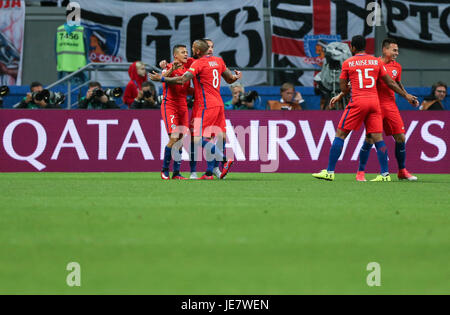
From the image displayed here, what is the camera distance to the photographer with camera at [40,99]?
15789 millimetres

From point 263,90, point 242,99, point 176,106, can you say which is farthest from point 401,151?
point 263,90

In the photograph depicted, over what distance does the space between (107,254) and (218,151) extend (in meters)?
7.27

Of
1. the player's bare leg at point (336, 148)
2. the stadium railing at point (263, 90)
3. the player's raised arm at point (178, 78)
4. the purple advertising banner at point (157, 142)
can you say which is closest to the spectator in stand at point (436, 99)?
the purple advertising banner at point (157, 142)

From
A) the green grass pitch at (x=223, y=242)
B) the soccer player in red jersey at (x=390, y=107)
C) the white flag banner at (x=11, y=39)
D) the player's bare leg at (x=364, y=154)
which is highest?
the white flag banner at (x=11, y=39)

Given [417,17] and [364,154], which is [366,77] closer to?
[364,154]

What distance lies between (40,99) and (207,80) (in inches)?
202

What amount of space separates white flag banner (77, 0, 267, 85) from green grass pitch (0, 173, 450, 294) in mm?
10809

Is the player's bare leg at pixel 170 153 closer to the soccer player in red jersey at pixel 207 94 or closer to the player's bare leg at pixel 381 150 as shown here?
the soccer player in red jersey at pixel 207 94

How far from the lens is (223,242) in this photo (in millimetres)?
5195

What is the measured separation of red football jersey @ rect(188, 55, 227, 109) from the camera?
11797mm

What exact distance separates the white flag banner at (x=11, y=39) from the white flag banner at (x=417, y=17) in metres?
8.64

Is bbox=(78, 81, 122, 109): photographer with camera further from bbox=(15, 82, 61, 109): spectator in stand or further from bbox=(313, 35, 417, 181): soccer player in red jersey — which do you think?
bbox=(313, 35, 417, 181): soccer player in red jersey

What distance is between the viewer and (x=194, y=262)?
14.8ft

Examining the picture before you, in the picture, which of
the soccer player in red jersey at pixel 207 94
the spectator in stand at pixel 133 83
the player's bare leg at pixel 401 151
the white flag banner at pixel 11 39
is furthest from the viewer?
the white flag banner at pixel 11 39
